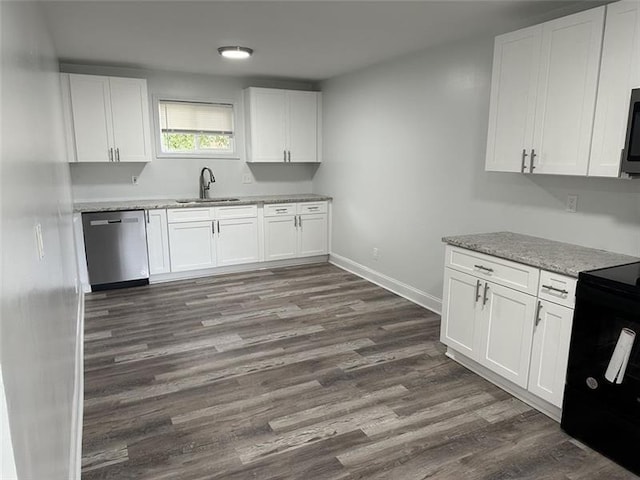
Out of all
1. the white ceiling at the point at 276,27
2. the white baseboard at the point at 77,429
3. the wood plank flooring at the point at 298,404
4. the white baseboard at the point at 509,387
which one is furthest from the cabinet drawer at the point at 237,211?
the white baseboard at the point at 509,387

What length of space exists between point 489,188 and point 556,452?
1.96 metres

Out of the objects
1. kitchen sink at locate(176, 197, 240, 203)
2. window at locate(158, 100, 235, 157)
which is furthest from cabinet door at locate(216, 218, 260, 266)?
window at locate(158, 100, 235, 157)

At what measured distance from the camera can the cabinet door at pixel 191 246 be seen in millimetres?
5090

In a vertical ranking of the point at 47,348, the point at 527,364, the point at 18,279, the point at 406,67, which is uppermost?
the point at 406,67

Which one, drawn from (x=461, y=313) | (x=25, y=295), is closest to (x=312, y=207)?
(x=461, y=313)

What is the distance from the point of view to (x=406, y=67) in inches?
170

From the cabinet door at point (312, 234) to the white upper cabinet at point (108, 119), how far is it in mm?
2044

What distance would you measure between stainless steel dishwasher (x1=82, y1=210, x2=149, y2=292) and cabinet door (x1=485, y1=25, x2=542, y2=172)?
12.0 feet

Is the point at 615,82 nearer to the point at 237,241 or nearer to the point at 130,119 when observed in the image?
the point at 237,241

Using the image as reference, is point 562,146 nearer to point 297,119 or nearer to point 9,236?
point 9,236

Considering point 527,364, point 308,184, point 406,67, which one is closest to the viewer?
point 527,364

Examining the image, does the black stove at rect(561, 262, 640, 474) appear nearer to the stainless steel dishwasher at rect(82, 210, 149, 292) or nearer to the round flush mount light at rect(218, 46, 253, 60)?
the round flush mount light at rect(218, 46, 253, 60)

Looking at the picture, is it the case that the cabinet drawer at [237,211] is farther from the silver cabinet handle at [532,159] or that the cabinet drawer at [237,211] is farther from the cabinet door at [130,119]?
the silver cabinet handle at [532,159]

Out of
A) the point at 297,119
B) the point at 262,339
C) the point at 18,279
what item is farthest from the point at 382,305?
the point at 18,279
